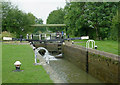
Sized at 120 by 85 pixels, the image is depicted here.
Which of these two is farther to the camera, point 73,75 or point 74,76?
point 73,75

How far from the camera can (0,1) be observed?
→ 2823 cm

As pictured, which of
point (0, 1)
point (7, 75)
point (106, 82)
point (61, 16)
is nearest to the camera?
point (7, 75)

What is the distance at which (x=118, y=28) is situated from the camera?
15.3m

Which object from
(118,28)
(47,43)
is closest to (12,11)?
(47,43)

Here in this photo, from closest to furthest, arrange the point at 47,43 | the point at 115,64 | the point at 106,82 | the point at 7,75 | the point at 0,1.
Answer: the point at 7,75
the point at 115,64
the point at 106,82
the point at 47,43
the point at 0,1

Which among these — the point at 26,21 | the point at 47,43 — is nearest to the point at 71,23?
the point at 47,43

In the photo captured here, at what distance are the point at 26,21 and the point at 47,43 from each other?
8616 mm

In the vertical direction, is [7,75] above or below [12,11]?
below

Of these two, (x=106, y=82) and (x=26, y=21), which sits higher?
(x=26, y=21)

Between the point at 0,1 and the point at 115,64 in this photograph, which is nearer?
the point at 115,64

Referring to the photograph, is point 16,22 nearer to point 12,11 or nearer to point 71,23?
point 12,11

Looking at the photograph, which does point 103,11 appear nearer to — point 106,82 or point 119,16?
point 119,16

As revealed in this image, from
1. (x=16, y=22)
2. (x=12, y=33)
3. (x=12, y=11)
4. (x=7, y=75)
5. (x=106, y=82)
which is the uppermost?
(x=12, y=11)

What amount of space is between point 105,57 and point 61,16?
3801cm
